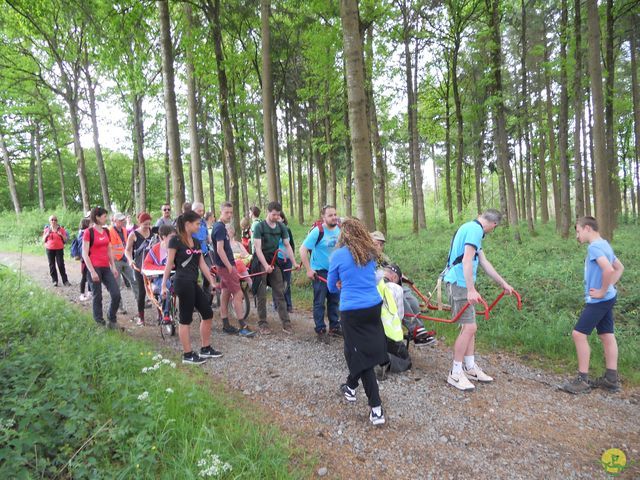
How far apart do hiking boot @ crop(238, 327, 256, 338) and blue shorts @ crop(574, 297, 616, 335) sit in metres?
4.64

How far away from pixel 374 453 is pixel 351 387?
82 cm

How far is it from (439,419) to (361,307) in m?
1.39

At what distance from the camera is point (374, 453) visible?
315 cm

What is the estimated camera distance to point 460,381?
4320 millimetres

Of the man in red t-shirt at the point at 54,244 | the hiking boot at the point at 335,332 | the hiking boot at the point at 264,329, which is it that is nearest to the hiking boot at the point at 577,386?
the hiking boot at the point at 335,332

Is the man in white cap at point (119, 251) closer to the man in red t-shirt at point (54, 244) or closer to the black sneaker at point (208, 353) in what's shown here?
the man in red t-shirt at point (54, 244)

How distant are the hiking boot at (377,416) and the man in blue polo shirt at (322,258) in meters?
2.37

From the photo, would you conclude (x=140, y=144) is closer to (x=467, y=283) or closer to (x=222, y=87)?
(x=222, y=87)

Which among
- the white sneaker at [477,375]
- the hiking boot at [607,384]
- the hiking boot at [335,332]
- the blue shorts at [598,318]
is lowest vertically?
the hiking boot at [607,384]

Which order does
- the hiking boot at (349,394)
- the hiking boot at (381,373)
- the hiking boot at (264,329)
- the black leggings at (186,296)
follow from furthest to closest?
the hiking boot at (264,329) → the black leggings at (186,296) → the hiking boot at (381,373) → the hiking boot at (349,394)

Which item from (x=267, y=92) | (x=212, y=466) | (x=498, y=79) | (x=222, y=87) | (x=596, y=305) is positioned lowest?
(x=212, y=466)

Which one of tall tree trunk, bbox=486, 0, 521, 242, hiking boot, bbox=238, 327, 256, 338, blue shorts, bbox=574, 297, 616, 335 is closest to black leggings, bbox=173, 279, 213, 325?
hiking boot, bbox=238, 327, 256, 338

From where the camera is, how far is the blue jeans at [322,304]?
5902 millimetres

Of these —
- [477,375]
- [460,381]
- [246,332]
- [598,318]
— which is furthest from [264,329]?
[598,318]
